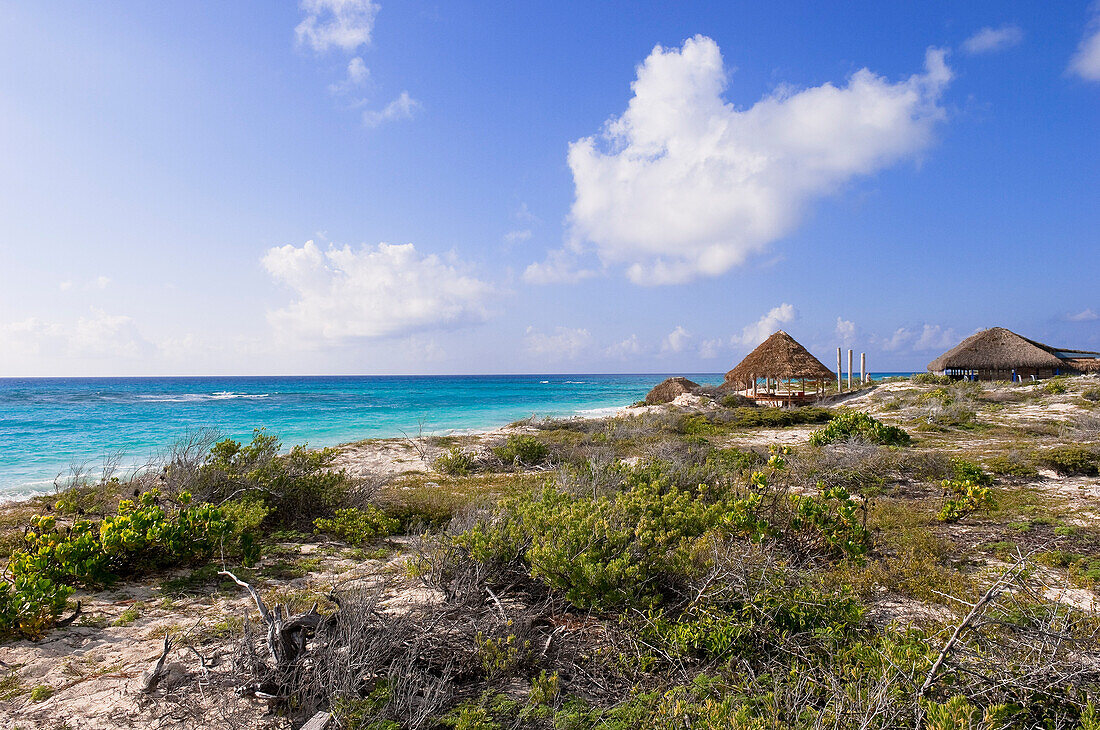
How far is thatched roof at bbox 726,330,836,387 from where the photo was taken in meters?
25.1

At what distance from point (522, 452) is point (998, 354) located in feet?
113

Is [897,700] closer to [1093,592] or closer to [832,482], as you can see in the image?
[1093,592]

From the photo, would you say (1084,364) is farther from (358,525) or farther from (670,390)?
(358,525)

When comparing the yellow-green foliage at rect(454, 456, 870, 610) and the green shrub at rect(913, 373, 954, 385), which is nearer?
the yellow-green foliage at rect(454, 456, 870, 610)

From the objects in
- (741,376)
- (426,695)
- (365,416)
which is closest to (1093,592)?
(426,695)

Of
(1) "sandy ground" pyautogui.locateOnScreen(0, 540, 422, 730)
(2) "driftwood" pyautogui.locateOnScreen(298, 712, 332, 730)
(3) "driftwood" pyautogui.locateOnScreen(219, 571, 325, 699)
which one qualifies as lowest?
(1) "sandy ground" pyautogui.locateOnScreen(0, 540, 422, 730)

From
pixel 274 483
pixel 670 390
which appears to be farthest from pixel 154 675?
pixel 670 390

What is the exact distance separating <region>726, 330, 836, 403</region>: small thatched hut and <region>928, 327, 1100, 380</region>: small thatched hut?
12099 millimetres

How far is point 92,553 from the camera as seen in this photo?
14.4 feet

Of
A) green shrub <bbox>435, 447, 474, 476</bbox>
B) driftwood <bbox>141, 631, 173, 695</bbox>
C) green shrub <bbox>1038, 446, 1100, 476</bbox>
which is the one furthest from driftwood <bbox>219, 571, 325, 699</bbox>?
green shrub <bbox>1038, 446, 1100, 476</bbox>

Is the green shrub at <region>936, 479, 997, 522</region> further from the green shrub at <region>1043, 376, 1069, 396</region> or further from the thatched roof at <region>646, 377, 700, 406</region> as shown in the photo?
the green shrub at <region>1043, 376, 1069, 396</region>

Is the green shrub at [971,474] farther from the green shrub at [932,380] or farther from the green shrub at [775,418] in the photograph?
the green shrub at [932,380]

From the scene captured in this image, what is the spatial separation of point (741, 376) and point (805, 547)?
2364 centimetres

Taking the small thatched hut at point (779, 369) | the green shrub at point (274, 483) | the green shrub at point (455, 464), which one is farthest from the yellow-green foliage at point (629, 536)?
the small thatched hut at point (779, 369)
